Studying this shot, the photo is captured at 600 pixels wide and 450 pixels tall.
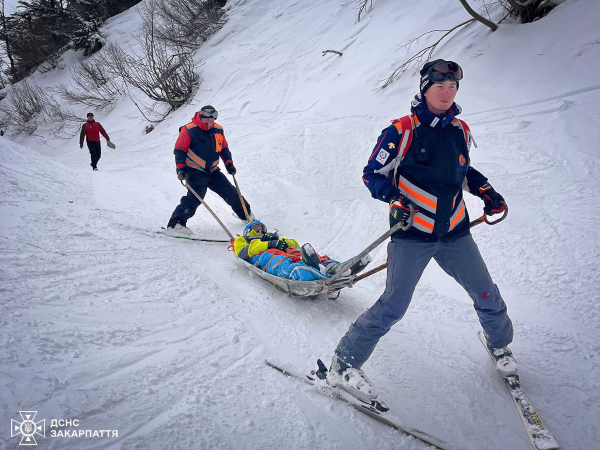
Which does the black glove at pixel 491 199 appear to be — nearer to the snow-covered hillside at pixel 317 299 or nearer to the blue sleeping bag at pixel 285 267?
the snow-covered hillside at pixel 317 299

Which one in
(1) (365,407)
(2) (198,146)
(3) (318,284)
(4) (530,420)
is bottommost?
(4) (530,420)

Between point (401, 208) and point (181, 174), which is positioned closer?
point (401, 208)

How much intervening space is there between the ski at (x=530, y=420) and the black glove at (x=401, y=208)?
1379 mm

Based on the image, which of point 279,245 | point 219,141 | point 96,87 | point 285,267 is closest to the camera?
point 285,267

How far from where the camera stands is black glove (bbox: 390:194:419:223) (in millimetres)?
2014

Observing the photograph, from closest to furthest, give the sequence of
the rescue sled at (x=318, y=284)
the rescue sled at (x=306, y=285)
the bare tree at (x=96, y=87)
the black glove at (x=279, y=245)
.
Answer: the rescue sled at (x=318, y=284)
the rescue sled at (x=306, y=285)
the black glove at (x=279, y=245)
the bare tree at (x=96, y=87)

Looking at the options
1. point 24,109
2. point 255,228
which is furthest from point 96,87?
point 255,228

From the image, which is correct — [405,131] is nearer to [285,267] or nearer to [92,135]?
[285,267]

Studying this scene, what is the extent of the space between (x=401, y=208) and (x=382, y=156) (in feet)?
1.10

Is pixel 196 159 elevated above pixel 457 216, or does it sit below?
above

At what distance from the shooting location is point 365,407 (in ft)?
7.18

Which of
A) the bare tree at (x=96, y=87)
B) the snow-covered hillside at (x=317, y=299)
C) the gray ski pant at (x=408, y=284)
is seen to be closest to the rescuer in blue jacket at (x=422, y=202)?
the gray ski pant at (x=408, y=284)

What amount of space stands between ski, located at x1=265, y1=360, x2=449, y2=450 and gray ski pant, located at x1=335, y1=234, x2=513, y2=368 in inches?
8.0

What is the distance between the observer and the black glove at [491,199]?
231 centimetres
